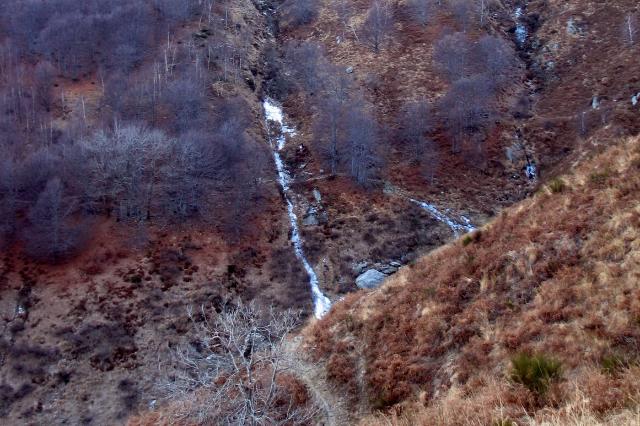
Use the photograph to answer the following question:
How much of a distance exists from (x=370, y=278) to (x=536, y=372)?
1211 inches

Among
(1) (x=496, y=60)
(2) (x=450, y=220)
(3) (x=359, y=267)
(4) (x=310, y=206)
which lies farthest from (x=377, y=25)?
(3) (x=359, y=267)

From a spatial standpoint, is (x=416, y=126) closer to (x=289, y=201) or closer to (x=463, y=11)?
(x=289, y=201)

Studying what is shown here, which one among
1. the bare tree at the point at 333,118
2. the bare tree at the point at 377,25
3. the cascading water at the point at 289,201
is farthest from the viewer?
the bare tree at the point at 377,25

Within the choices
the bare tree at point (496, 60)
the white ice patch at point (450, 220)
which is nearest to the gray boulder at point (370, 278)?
the white ice patch at point (450, 220)

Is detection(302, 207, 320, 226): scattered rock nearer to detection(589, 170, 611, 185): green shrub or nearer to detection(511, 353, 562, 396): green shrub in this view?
detection(589, 170, 611, 185): green shrub

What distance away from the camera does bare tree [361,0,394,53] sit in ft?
217

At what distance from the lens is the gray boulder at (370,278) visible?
38156mm


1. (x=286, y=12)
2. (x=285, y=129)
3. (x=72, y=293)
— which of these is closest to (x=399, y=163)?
(x=285, y=129)

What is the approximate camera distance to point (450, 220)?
44.2m

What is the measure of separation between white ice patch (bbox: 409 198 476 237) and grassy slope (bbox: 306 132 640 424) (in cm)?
2542

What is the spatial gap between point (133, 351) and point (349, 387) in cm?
2145

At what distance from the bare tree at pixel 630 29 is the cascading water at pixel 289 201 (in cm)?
4021

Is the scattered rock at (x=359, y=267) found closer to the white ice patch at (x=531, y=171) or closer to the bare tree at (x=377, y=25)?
the white ice patch at (x=531, y=171)

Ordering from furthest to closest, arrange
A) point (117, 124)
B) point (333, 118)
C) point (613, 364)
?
1. point (333, 118)
2. point (117, 124)
3. point (613, 364)
